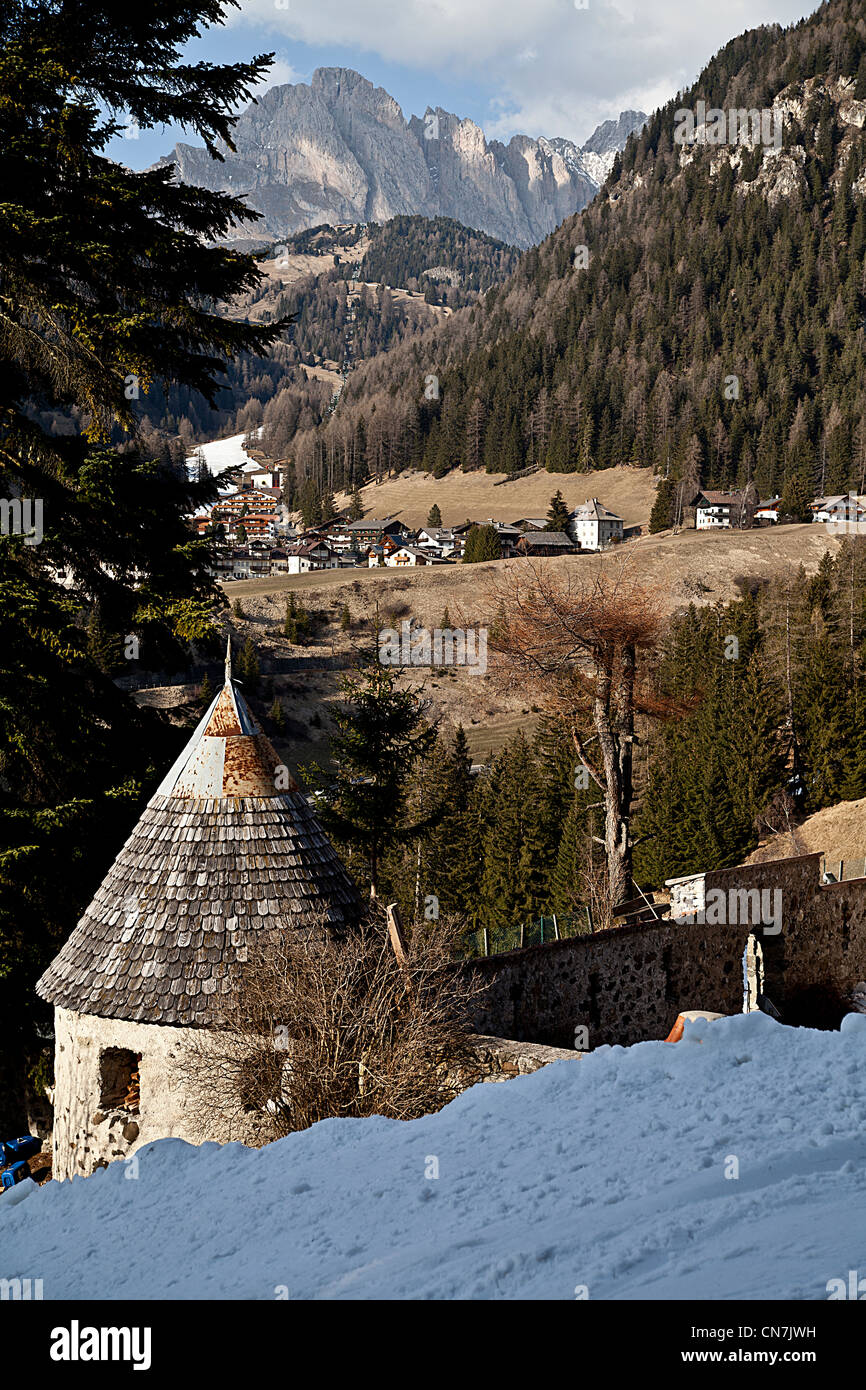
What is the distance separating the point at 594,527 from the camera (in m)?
114

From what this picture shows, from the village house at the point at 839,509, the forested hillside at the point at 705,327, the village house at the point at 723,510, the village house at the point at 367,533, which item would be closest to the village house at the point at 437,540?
the village house at the point at 367,533

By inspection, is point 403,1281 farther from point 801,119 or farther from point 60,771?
point 801,119

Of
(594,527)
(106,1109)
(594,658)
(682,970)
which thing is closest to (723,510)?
(594,527)

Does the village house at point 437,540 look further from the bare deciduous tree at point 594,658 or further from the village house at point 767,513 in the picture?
the bare deciduous tree at point 594,658

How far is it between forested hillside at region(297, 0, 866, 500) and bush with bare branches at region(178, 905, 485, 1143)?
11686cm

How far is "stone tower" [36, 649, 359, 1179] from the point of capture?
363 inches

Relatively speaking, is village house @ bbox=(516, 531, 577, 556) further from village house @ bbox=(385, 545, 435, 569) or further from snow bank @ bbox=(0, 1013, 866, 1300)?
snow bank @ bbox=(0, 1013, 866, 1300)

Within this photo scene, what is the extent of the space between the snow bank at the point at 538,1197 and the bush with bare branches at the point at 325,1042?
4.19 feet

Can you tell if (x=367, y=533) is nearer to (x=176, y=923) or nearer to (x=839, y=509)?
(x=839, y=509)

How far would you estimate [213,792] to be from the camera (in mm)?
10016

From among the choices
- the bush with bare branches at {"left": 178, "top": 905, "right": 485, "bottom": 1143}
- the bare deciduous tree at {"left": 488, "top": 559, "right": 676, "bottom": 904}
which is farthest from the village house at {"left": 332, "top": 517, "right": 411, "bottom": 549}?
the bush with bare branches at {"left": 178, "top": 905, "right": 485, "bottom": 1143}

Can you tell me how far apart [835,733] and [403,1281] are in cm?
3726

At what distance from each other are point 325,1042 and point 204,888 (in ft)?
7.00
